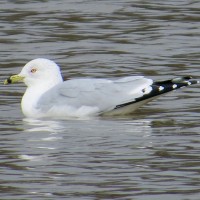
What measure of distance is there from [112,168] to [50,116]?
300cm

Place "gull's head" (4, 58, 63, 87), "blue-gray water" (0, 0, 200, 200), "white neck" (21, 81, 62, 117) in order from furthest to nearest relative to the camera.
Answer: "gull's head" (4, 58, 63, 87), "white neck" (21, 81, 62, 117), "blue-gray water" (0, 0, 200, 200)

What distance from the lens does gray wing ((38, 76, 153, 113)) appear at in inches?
486

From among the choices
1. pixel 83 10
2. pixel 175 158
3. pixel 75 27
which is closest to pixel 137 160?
pixel 175 158

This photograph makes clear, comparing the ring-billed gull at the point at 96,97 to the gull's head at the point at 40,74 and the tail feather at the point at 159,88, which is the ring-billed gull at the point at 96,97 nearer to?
the tail feather at the point at 159,88

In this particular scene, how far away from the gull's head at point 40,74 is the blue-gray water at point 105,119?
34 centimetres

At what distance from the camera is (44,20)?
18.3 m

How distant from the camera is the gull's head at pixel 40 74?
42.3ft

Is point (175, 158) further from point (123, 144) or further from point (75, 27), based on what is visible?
point (75, 27)

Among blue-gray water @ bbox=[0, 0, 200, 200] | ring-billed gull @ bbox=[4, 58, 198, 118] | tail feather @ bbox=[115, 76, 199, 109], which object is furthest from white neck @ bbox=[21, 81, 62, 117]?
tail feather @ bbox=[115, 76, 199, 109]

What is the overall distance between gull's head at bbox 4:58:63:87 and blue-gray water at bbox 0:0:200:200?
338 millimetres

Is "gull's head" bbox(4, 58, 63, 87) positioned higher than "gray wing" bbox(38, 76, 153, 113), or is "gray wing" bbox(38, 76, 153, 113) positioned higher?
"gull's head" bbox(4, 58, 63, 87)

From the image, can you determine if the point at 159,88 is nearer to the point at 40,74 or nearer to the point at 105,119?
the point at 105,119

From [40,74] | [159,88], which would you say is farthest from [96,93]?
[40,74]

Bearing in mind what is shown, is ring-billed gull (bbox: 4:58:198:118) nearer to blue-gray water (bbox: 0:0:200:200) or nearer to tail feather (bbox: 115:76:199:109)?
tail feather (bbox: 115:76:199:109)
